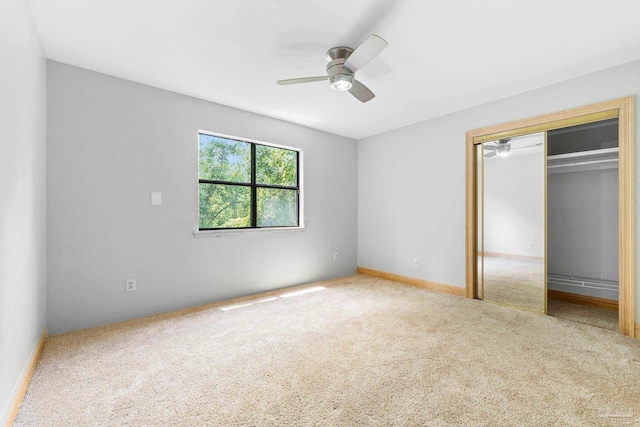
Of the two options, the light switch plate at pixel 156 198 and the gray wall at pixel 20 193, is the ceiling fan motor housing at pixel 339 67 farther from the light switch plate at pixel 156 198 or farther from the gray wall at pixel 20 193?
the light switch plate at pixel 156 198

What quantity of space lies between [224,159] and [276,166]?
2.53 feet

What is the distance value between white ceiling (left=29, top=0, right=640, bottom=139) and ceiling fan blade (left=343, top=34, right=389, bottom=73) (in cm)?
20

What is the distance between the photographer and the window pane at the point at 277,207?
3.98 metres

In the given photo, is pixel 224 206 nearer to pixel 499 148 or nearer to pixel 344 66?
pixel 344 66

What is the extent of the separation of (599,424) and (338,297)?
2525mm

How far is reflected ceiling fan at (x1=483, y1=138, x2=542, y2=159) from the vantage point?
11.3 feet

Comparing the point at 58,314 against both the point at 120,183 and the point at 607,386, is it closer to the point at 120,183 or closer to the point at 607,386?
the point at 120,183

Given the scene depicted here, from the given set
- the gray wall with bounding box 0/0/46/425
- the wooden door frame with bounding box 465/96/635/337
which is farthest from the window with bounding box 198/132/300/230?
the wooden door frame with bounding box 465/96/635/337

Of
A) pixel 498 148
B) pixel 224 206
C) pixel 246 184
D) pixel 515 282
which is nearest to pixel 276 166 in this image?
pixel 246 184

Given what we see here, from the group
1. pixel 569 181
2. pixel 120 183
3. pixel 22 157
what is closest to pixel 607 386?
pixel 569 181

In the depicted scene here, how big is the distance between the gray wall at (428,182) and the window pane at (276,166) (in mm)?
1376

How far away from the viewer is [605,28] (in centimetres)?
209

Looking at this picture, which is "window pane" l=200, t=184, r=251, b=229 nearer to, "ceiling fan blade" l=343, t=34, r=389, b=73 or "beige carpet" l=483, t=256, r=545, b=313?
"ceiling fan blade" l=343, t=34, r=389, b=73

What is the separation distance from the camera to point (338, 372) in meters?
1.94
